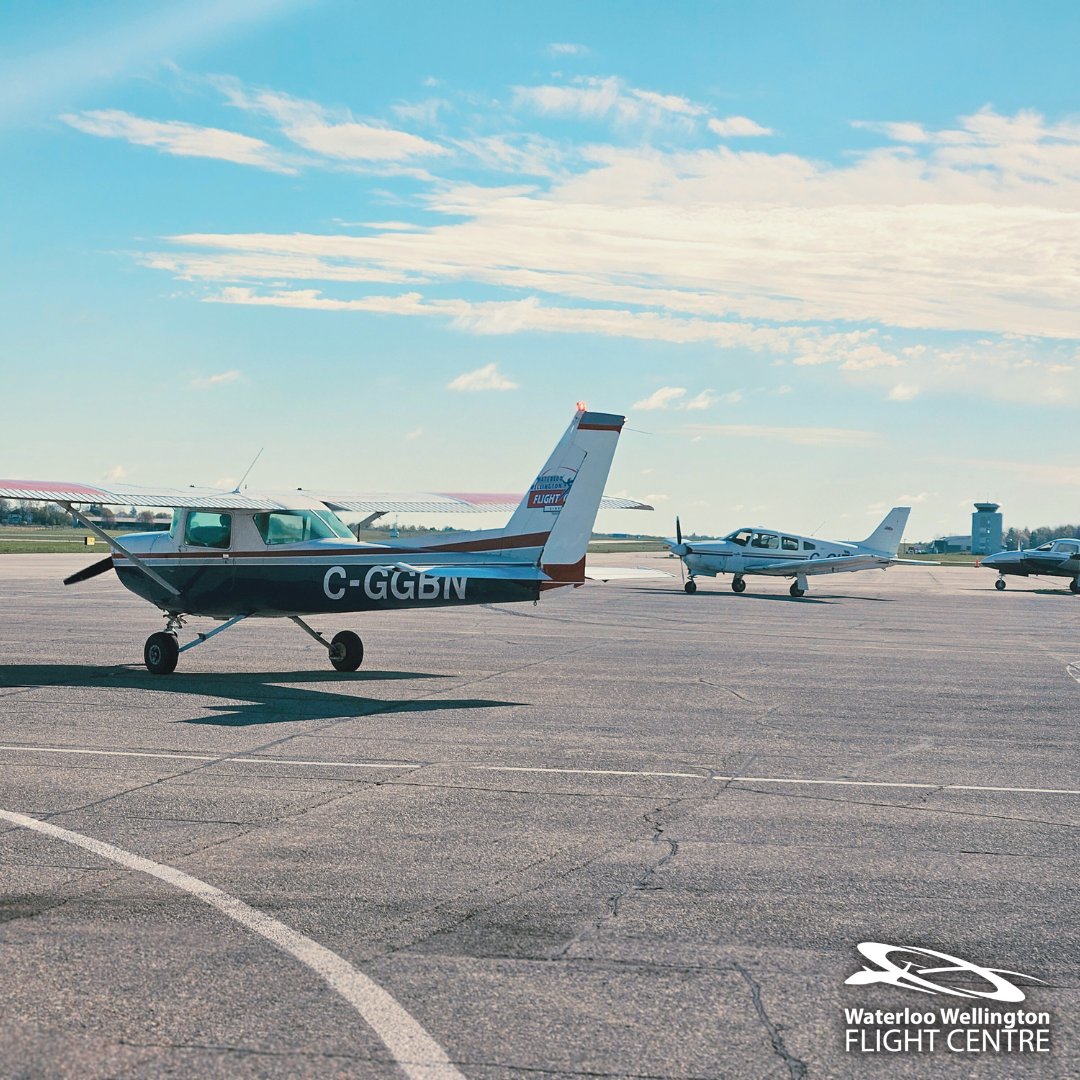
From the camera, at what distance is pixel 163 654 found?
1772 cm

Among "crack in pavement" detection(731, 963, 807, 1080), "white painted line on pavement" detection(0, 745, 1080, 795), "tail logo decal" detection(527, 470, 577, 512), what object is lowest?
"white painted line on pavement" detection(0, 745, 1080, 795)

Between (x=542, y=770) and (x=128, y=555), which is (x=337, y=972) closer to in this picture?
(x=542, y=770)

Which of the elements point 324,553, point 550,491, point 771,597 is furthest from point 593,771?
point 771,597

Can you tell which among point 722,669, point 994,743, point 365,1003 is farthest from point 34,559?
point 365,1003

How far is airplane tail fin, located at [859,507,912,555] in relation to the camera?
47844 millimetres

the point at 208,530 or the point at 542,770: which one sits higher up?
the point at 208,530

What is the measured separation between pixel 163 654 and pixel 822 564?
32953 millimetres

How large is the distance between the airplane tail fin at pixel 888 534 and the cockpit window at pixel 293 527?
108 feet

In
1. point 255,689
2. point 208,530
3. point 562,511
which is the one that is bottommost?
point 255,689

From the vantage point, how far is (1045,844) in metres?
8.47

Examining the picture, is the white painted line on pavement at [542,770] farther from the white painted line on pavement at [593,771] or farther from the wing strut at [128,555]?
the wing strut at [128,555]

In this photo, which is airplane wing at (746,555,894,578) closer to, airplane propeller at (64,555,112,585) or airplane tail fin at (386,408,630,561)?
airplane tail fin at (386,408,630,561)

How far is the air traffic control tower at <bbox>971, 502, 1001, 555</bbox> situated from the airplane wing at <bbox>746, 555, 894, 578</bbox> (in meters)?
147

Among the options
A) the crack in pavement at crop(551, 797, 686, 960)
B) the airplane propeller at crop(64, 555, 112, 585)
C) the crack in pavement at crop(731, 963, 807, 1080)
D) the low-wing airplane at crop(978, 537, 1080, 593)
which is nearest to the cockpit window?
the airplane propeller at crop(64, 555, 112, 585)
